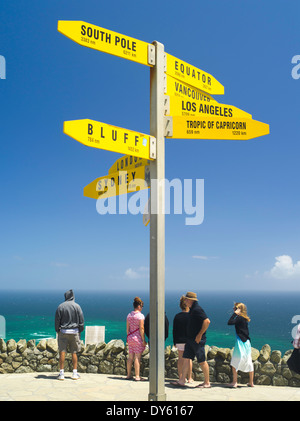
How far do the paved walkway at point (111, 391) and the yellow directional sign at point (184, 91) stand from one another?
4.44 metres

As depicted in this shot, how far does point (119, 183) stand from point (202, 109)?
4.99 ft

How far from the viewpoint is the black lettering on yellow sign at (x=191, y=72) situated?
5.86 meters

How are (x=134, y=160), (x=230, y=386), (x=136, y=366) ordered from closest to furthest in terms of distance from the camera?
(x=134, y=160) → (x=230, y=386) → (x=136, y=366)

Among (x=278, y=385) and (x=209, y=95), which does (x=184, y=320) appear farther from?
(x=209, y=95)

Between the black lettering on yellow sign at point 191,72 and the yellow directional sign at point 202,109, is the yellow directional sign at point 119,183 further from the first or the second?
the black lettering on yellow sign at point 191,72

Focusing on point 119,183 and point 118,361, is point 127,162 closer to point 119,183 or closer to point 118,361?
point 119,183

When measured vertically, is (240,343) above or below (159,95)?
below

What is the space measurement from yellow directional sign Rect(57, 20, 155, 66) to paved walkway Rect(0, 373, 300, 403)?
491 cm

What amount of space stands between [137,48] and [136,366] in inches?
236

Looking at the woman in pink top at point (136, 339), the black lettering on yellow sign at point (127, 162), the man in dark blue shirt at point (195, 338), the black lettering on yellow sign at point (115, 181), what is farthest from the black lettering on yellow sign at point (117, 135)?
the woman in pink top at point (136, 339)

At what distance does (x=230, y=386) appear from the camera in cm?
801

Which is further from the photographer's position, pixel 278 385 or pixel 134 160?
pixel 278 385

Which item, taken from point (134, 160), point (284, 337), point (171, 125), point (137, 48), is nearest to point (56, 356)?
point (134, 160)

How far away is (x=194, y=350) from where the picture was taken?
795 centimetres
